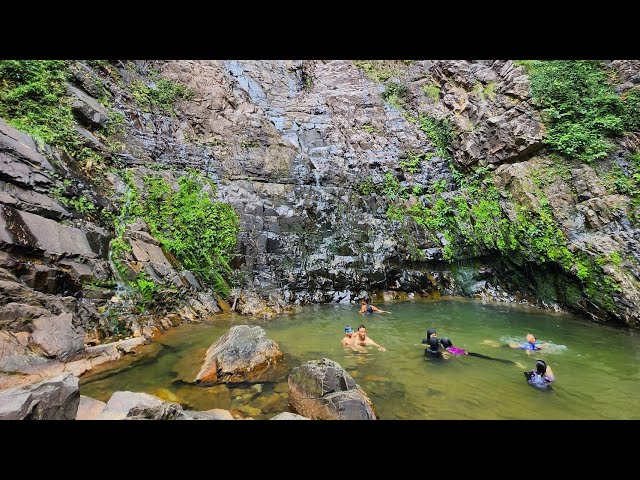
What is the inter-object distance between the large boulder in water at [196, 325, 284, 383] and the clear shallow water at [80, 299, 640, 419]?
0.30 metres

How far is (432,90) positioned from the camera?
1995 centimetres

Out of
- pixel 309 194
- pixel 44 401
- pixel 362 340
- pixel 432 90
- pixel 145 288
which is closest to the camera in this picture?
pixel 44 401

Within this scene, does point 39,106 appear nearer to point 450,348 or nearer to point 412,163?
point 450,348

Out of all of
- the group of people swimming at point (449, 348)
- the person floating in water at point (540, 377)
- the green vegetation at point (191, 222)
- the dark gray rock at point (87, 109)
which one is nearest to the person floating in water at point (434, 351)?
the group of people swimming at point (449, 348)

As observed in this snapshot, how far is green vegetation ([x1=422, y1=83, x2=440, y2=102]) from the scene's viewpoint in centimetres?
1960

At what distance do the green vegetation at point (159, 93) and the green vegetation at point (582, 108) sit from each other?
17045 millimetres

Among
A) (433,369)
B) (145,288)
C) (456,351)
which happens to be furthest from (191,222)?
(456,351)

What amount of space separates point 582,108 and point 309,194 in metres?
11.3

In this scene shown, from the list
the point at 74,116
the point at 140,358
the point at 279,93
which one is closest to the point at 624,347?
the point at 140,358

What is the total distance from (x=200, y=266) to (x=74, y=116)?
24.8 feet

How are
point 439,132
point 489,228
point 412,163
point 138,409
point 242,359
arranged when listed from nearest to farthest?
point 138,409, point 242,359, point 489,228, point 412,163, point 439,132

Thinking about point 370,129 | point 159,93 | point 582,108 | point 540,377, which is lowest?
point 540,377

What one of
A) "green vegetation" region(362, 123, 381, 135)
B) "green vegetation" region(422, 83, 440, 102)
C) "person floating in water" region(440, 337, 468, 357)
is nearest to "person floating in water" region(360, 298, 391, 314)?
"person floating in water" region(440, 337, 468, 357)

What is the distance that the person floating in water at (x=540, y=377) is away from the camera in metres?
6.08
